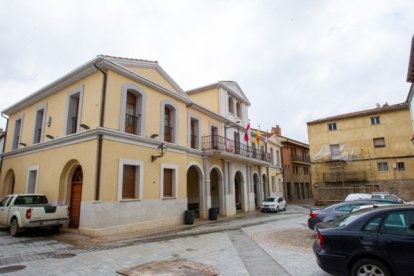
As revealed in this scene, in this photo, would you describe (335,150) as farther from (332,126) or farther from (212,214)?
(212,214)

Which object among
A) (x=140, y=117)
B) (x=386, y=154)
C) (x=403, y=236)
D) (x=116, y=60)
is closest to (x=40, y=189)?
(x=140, y=117)

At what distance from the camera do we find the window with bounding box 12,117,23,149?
1747 centimetres

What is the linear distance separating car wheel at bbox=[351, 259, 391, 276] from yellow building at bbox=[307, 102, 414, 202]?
86.4ft

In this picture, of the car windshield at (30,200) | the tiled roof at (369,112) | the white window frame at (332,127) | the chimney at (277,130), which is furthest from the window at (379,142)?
the car windshield at (30,200)

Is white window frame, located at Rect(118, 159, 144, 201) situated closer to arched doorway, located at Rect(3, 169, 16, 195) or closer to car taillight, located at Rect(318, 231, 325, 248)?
car taillight, located at Rect(318, 231, 325, 248)

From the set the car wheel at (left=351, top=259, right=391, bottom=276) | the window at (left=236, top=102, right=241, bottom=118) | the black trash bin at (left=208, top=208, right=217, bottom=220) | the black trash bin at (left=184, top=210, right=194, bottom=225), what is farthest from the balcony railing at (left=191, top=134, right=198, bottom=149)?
the car wheel at (left=351, top=259, right=391, bottom=276)

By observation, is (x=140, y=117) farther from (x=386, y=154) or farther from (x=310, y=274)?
(x=386, y=154)

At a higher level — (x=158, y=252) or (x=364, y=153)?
(x=364, y=153)

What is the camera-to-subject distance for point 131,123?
13.8 metres

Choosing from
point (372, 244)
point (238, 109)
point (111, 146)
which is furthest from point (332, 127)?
point (372, 244)

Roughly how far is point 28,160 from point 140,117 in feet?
24.6

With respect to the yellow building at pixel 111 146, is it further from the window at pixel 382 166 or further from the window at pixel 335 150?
the window at pixel 382 166

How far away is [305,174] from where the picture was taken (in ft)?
142

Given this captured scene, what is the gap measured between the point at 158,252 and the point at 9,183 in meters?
15.0
